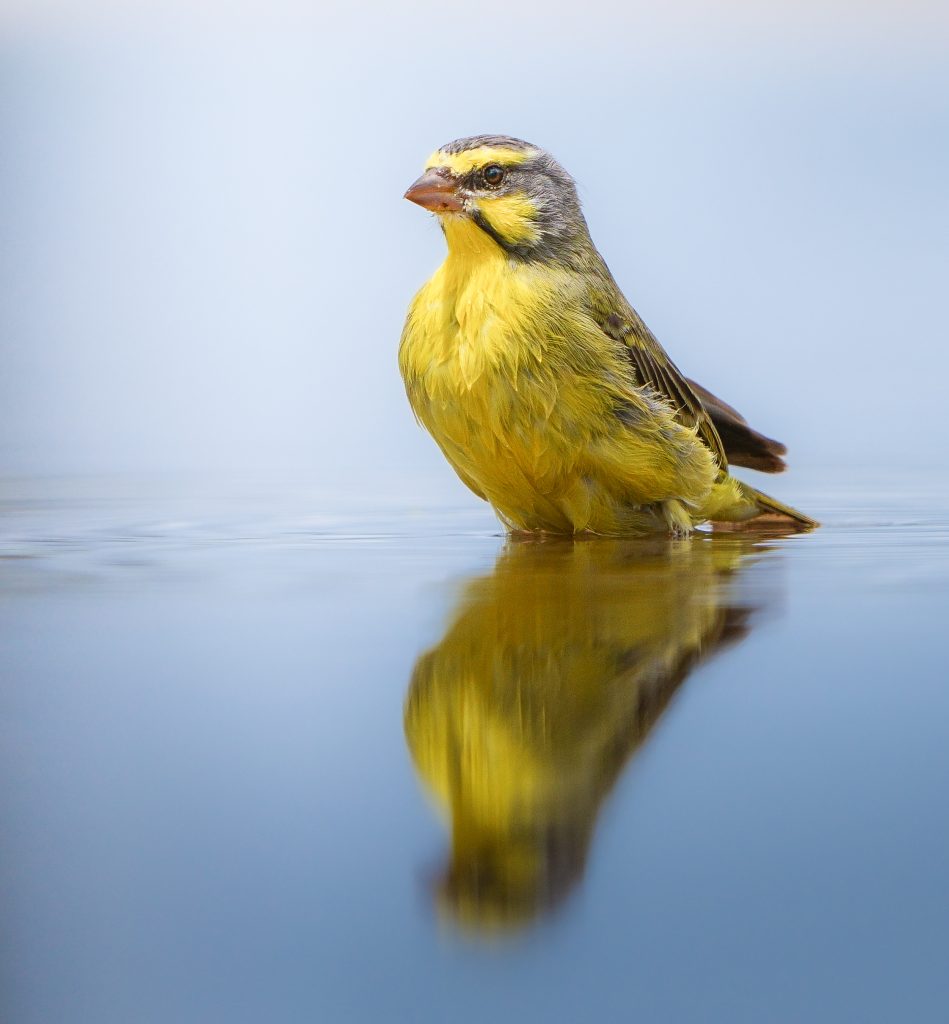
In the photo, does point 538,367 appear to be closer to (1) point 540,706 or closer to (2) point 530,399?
(2) point 530,399

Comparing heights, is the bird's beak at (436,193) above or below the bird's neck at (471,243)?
above

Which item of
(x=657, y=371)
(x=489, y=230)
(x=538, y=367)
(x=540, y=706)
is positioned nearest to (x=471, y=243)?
(x=489, y=230)

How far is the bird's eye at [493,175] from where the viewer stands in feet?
12.3

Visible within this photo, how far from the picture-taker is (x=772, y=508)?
14.7ft

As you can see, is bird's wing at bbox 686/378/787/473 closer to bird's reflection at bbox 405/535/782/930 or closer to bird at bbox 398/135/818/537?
bird at bbox 398/135/818/537

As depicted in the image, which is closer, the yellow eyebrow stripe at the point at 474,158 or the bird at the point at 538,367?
the bird at the point at 538,367

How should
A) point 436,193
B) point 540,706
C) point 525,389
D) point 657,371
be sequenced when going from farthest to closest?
point 657,371, point 436,193, point 525,389, point 540,706

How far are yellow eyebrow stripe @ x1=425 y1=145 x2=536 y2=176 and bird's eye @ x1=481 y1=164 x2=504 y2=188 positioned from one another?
0.01m

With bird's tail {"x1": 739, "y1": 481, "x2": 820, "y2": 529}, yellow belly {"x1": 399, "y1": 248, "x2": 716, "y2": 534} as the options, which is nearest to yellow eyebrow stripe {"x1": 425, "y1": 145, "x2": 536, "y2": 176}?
yellow belly {"x1": 399, "y1": 248, "x2": 716, "y2": 534}

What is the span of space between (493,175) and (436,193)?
7.6 inches

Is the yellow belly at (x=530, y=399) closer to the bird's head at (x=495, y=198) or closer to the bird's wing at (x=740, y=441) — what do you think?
the bird's head at (x=495, y=198)

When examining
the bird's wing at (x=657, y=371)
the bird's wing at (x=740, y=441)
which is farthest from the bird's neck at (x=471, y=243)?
the bird's wing at (x=740, y=441)

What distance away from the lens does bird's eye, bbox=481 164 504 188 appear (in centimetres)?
375

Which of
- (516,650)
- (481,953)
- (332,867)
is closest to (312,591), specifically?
(516,650)
